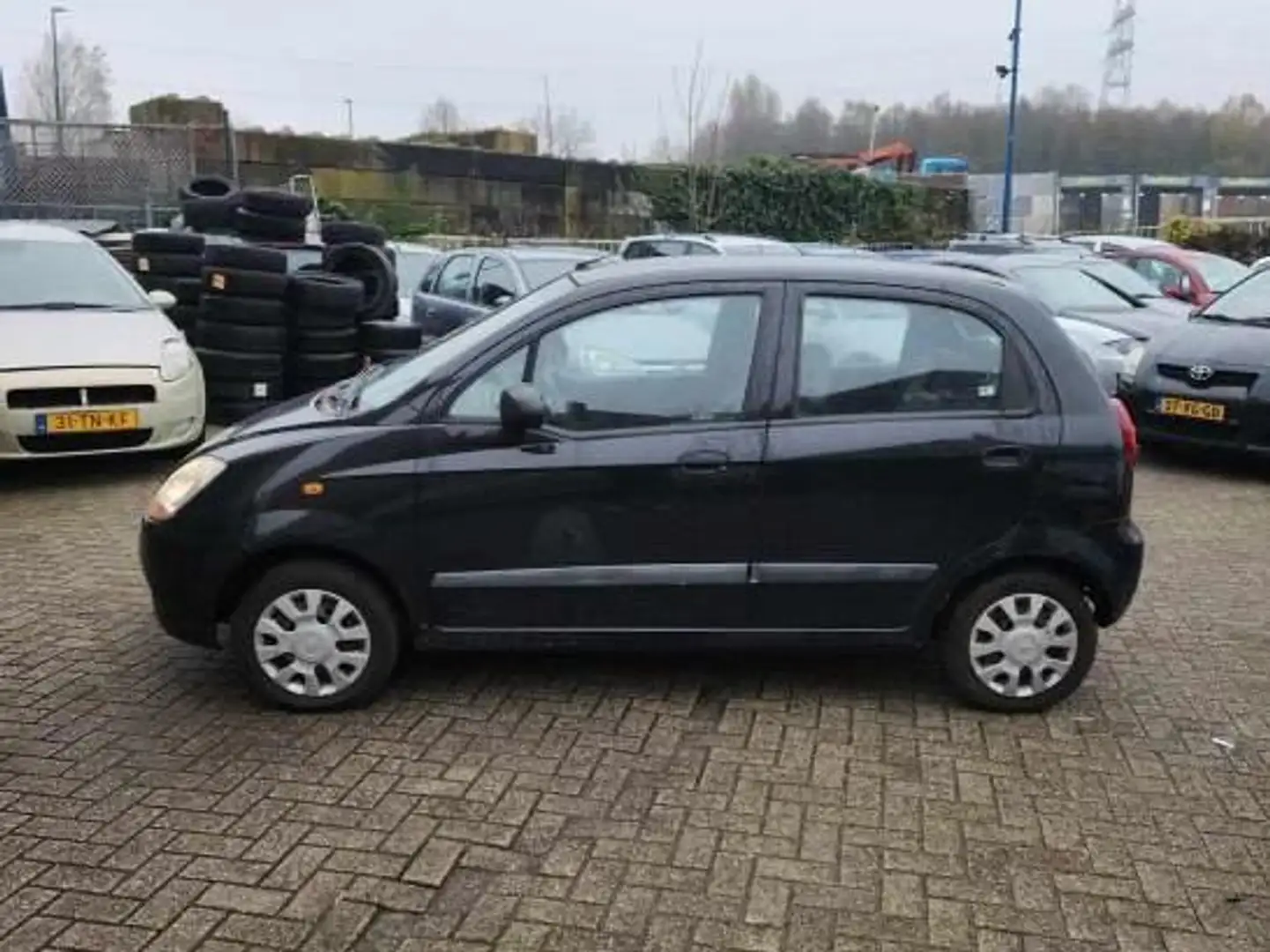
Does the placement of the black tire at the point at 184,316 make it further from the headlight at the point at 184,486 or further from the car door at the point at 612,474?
the car door at the point at 612,474

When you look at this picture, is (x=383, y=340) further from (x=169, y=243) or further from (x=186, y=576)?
(x=186, y=576)

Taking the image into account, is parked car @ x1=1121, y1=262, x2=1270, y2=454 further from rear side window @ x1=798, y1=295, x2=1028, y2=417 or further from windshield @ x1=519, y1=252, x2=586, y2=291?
rear side window @ x1=798, y1=295, x2=1028, y2=417

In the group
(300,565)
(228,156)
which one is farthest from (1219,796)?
(228,156)

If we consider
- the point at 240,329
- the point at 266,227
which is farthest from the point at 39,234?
the point at 266,227

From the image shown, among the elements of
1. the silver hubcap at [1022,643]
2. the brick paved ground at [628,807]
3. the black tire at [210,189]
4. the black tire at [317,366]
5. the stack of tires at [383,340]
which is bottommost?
the brick paved ground at [628,807]

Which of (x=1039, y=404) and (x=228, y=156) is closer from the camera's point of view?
(x=1039, y=404)

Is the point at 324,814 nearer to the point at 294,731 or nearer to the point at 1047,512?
the point at 294,731

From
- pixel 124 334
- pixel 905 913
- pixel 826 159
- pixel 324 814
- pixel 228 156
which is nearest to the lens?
pixel 905 913

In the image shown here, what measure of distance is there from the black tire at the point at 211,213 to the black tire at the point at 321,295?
3.34 meters

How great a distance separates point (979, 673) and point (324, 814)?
236 cm

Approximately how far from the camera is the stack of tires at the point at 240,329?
374 inches

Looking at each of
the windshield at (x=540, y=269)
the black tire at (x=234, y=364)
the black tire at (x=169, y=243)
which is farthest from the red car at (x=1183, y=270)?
the black tire at (x=169, y=243)

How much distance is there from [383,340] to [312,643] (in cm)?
612

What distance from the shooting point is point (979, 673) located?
4523mm
